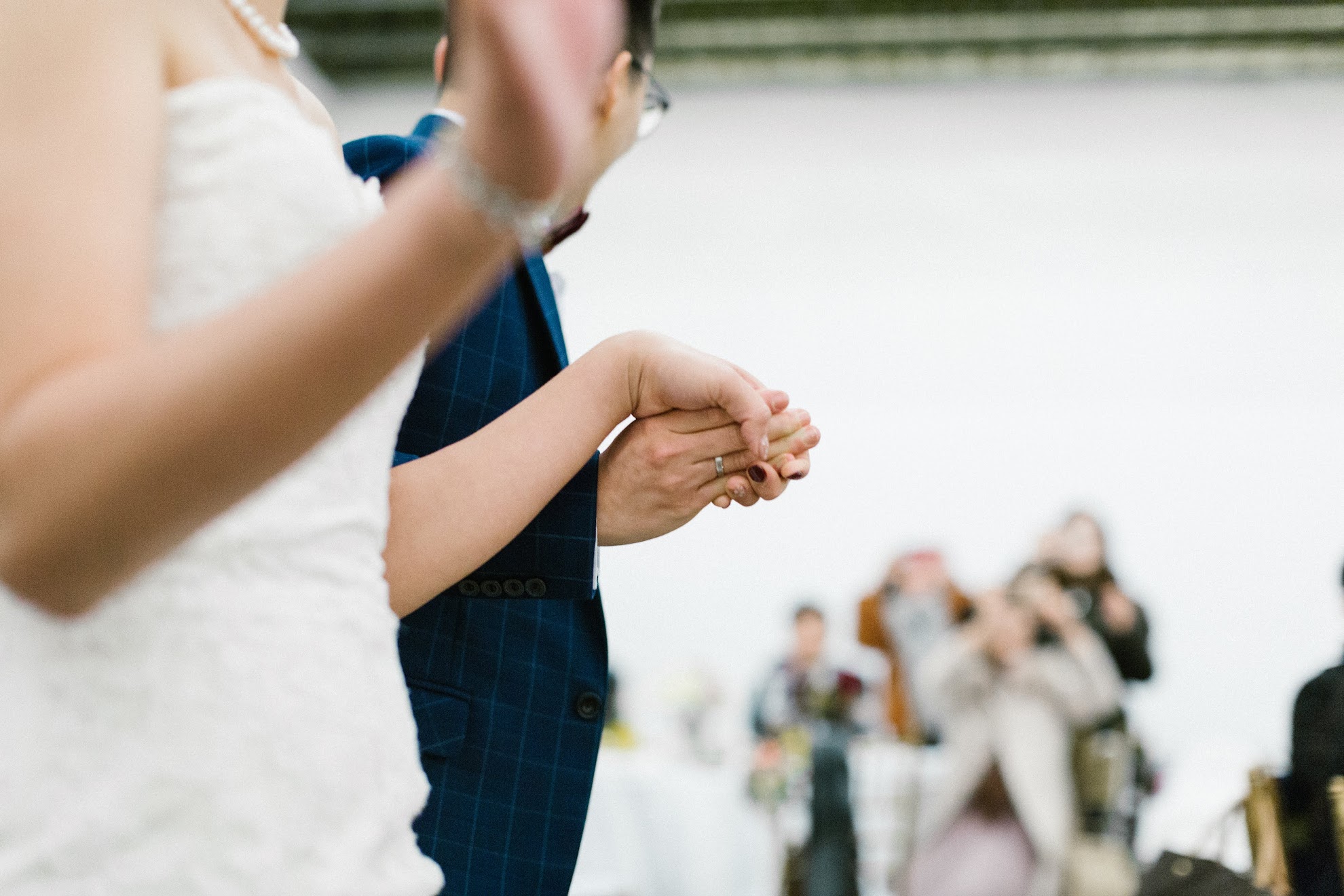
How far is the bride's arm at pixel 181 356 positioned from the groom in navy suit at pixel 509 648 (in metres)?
0.49

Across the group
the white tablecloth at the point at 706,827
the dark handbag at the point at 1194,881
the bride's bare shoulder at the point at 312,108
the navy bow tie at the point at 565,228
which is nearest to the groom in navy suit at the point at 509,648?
the bride's bare shoulder at the point at 312,108

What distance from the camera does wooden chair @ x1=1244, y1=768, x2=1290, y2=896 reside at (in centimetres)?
173

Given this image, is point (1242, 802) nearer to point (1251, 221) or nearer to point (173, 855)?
point (173, 855)

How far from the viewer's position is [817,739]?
3.93 metres

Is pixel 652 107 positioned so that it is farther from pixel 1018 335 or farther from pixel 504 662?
pixel 1018 335

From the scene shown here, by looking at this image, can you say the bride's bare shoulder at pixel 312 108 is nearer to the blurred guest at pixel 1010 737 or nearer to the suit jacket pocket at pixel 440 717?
the suit jacket pocket at pixel 440 717

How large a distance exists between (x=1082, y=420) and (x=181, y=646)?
22.9ft

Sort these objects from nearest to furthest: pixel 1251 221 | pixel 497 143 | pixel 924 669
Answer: pixel 497 143 → pixel 924 669 → pixel 1251 221

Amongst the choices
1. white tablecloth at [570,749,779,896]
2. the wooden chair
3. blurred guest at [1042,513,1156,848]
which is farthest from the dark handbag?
white tablecloth at [570,749,779,896]

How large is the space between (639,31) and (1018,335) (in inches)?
240

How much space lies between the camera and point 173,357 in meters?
0.37

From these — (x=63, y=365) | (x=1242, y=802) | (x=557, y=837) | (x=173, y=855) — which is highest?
(x=63, y=365)

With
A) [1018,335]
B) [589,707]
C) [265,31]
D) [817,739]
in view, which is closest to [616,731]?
[817,739]

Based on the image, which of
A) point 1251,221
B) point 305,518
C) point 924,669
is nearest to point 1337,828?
point 305,518
